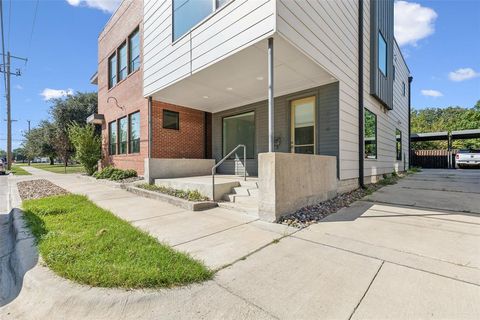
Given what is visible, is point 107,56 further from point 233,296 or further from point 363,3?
point 233,296

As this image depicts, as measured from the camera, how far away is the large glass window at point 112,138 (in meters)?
12.2

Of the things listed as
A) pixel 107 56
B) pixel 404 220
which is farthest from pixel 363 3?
pixel 107 56

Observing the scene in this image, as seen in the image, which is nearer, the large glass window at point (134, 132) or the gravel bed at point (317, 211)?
the gravel bed at point (317, 211)

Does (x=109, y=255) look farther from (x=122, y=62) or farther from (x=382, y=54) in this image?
(x=122, y=62)

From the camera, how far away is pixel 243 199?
5520 mm

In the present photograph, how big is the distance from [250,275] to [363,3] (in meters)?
9.34

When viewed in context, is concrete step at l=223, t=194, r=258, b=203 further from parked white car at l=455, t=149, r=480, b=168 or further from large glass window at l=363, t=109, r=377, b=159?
parked white car at l=455, t=149, r=480, b=168

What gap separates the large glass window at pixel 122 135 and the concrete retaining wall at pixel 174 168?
4021mm

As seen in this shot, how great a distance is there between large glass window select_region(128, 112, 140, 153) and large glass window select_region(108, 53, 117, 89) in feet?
11.1

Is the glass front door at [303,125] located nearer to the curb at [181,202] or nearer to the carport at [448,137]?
the curb at [181,202]

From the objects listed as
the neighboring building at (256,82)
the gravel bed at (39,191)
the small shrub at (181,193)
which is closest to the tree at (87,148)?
the neighboring building at (256,82)

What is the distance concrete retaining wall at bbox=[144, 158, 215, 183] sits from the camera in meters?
8.05

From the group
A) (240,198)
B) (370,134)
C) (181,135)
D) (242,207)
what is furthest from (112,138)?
(370,134)

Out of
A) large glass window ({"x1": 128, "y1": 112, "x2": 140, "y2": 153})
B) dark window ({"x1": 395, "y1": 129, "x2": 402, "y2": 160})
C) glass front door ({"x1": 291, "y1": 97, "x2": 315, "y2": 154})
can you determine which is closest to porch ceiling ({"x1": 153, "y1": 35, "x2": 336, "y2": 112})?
glass front door ({"x1": 291, "y1": 97, "x2": 315, "y2": 154})
